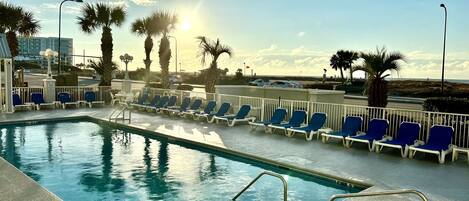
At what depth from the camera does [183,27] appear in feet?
79.0

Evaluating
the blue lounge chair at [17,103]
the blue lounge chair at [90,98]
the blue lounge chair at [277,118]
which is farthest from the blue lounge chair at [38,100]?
the blue lounge chair at [277,118]

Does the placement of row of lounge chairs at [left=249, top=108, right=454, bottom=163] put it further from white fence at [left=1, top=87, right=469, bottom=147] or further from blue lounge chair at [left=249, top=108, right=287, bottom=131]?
white fence at [left=1, top=87, right=469, bottom=147]

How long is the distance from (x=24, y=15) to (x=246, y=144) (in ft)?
62.9

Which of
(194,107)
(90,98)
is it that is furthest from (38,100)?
(194,107)

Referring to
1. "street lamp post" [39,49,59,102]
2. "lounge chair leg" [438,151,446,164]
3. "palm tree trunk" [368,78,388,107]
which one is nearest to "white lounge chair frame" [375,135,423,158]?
"lounge chair leg" [438,151,446,164]

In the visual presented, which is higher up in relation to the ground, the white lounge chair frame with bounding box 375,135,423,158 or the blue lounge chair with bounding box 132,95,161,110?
the blue lounge chair with bounding box 132,95,161,110

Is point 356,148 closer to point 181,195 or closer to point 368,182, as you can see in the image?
point 368,182

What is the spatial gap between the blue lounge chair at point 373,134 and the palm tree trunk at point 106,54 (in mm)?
16230

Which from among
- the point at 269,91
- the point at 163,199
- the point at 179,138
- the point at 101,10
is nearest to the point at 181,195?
the point at 163,199

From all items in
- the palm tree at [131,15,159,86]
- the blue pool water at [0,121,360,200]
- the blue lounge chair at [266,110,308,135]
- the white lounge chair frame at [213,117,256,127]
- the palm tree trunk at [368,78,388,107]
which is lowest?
the blue pool water at [0,121,360,200]

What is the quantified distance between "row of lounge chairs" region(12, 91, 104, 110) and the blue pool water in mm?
5617

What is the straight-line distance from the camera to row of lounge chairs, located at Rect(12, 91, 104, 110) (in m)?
17.3

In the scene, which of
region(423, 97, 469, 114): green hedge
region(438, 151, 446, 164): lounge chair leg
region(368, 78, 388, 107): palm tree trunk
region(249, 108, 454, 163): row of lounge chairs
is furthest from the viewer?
region(423, 97, 469, 114): green hedge

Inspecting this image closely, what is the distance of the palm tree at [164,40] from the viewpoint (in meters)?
23.5
